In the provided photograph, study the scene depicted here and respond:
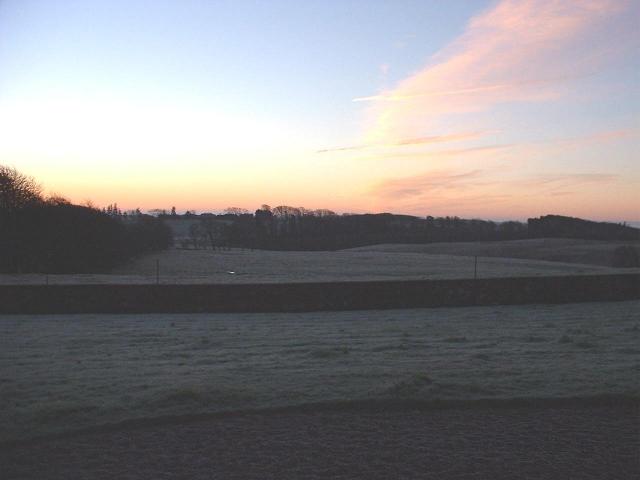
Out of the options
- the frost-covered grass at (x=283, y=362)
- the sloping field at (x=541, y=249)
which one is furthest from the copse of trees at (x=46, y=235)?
the sloping field at (x=541, y=249)

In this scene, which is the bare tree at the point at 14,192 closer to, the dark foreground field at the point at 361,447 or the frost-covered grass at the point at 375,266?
the frost-covered grass at the point at 375,266

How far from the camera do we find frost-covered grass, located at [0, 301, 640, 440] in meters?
7.14

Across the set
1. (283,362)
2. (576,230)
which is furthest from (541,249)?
(283,362)

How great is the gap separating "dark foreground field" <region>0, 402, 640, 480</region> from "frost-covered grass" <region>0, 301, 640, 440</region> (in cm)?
50

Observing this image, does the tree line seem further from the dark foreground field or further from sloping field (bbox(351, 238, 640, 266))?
the dark foreground field

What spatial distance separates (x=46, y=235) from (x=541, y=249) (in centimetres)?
4797

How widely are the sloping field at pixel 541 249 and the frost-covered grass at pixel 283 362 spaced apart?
4338 cm

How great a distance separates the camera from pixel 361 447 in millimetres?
5707

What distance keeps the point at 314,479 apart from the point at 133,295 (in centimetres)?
1389

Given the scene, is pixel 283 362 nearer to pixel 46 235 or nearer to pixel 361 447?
pixel 361 447

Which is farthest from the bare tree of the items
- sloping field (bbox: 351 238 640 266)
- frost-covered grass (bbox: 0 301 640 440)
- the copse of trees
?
sloping field (bbox: 351 238 640 266)

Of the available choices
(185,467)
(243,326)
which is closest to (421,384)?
(185,467)

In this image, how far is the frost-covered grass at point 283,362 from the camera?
7.14m

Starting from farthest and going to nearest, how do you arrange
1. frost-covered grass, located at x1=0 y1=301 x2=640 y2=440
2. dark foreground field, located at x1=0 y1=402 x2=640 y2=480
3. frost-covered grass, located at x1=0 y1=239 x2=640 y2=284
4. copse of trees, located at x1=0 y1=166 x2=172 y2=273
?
copse of trees, located at x1=0 y1=166 x2=172 y2=273 → frost-covered grass, located at x1=0 y1=239 x2=640 y2=284 → frost-covered grass, located at x1=0 y1=301 x2=640 y2=440 → dark foreground field, located at x1=0 y1=402 x2=640 y2=480
